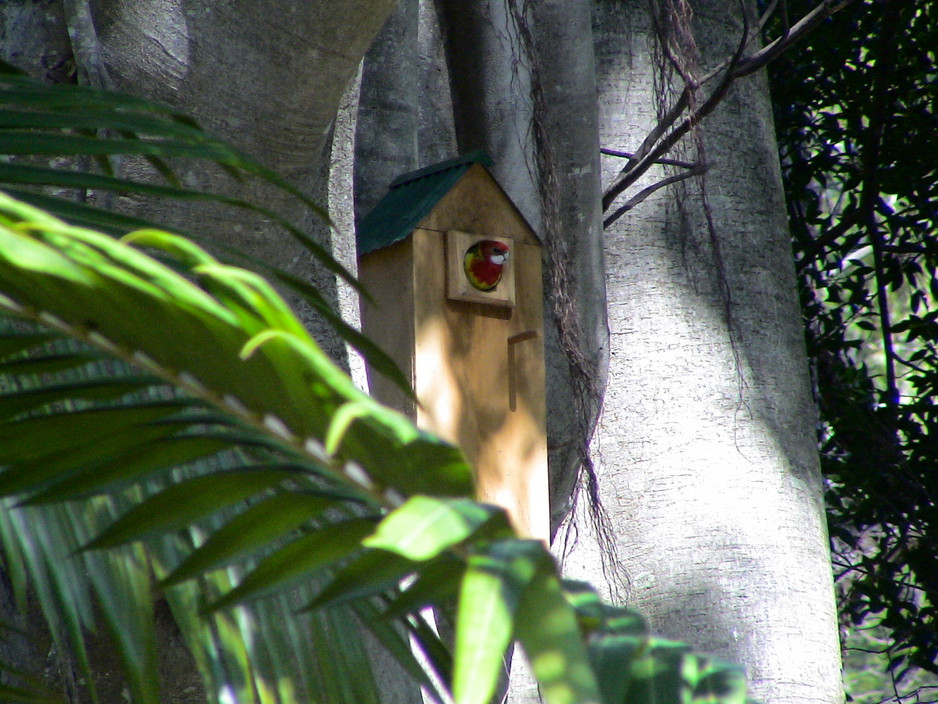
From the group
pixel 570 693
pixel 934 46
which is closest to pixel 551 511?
pixel 570 693

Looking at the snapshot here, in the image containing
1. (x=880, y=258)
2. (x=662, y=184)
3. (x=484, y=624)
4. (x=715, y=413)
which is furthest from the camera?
(x=880, y=258)

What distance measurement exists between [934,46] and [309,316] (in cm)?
267

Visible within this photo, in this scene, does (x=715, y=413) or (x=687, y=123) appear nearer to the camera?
(x=687, y=123)

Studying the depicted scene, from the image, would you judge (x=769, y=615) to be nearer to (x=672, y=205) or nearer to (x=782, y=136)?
(x=672, y=205)

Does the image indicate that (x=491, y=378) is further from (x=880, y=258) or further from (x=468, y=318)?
(x=880, y=258)

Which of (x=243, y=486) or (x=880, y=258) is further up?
(x=880, y=258)

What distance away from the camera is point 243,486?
19.2 inches

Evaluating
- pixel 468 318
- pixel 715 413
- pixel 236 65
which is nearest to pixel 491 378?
pixel 468 318

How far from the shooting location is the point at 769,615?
2.71 m

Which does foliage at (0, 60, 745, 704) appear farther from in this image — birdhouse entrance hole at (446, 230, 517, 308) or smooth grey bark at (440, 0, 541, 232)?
smooth grey bark at (440, 0, 541, 232)

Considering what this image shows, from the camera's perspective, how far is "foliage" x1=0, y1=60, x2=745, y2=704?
349 millimetres

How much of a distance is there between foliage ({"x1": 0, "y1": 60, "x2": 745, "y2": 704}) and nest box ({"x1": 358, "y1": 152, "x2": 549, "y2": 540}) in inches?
45.4

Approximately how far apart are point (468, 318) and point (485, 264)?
10cm

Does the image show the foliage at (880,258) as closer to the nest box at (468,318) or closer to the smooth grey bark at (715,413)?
the smooth grey bark at (715,413)
